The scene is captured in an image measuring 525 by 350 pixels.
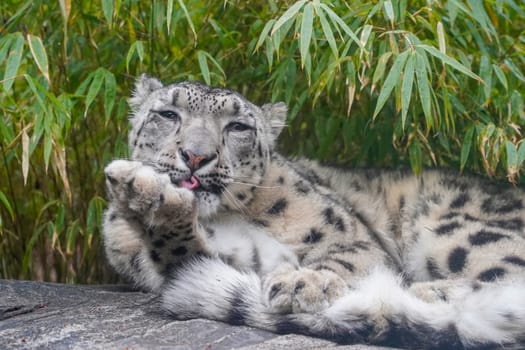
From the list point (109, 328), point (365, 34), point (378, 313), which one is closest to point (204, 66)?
point (365, 34)

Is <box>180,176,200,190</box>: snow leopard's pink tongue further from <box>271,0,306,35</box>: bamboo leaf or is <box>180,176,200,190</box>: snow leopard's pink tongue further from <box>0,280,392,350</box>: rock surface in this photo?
<box>271,0,306,35</box>: bamboo leaf

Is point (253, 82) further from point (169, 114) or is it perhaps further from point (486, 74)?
point (486, 74)

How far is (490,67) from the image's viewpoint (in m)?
3.39

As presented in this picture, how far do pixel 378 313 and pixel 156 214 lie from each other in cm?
74

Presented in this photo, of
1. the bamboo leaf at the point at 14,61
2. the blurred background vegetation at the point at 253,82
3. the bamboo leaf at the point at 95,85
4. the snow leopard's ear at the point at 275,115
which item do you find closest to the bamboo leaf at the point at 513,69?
the blurred background vegetation at the point at 253,82

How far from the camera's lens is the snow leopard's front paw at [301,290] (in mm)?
2545

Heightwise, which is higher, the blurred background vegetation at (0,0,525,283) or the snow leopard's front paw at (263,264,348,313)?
the blurred background vegetation at (0,0,525,283)

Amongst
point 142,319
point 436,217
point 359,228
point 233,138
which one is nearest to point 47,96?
point 233,138

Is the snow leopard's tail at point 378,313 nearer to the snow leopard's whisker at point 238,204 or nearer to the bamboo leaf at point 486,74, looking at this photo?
the snow leopard's whisker at point 238,204

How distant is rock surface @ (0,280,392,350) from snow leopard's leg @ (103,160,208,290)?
0.19 m

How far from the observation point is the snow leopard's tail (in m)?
2.41

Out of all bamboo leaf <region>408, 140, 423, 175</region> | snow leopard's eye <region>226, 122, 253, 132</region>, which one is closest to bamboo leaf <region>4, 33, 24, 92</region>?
snow leopard's eye <region>226, 122, 253, 132</region>

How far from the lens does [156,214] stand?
8.35ft

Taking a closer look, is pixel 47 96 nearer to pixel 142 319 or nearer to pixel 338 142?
pixel 142 319
